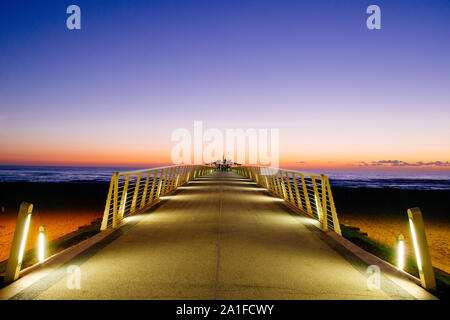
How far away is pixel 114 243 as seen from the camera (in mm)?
5625

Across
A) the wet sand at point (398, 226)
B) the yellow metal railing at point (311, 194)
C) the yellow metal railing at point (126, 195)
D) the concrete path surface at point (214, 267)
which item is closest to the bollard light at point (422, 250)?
the concrete path surface at point (214, 267)

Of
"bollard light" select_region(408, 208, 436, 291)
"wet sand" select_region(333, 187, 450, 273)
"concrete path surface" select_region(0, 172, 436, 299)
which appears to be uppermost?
"bollard light" select_region(408, 208, 436, 291)

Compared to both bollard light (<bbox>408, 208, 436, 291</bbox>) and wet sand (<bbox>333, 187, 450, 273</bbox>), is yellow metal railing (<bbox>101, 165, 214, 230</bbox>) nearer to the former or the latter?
bollard light (<bbox>408, 208, 436, 291</bbox>)

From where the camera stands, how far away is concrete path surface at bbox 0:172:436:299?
3.39 meters

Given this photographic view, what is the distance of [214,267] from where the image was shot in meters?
4.25

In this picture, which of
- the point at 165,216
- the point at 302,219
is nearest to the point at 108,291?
the point at 165,216

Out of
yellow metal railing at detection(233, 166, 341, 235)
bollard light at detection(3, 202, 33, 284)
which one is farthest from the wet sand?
bollard light at detection(3, 202, 33, 284)

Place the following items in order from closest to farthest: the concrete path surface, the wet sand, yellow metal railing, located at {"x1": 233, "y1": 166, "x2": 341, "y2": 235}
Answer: the concrete path surface, yellow metal railing, located at {"x1": 233, "y1": 166, "x2": 341, "y2": 235}, the wet sand

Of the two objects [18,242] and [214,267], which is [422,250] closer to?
[214,267]

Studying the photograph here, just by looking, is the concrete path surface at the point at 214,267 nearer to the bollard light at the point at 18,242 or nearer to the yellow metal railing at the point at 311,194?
the bollard light at the point at 18,242

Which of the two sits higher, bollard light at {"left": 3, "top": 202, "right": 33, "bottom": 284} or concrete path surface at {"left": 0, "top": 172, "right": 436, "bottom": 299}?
bollard light at {"left": 3, "top": 202, "right": 33, "bottom": 284}

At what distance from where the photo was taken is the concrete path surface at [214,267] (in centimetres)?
339
